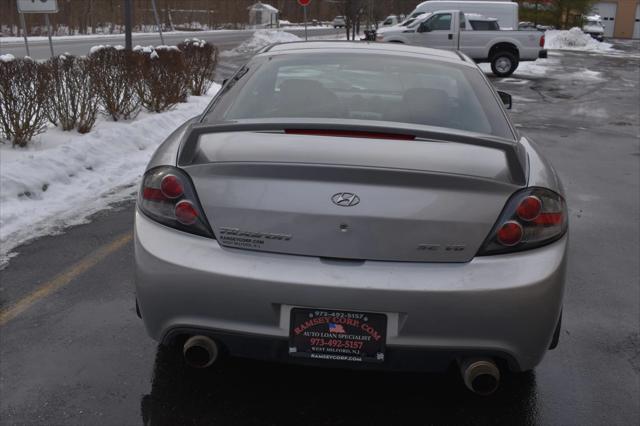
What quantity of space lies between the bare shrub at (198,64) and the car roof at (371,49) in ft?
30.5

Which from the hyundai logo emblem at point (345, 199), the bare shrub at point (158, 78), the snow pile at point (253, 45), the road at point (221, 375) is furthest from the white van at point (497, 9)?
the hyundai logo emblem at point (345, 199)

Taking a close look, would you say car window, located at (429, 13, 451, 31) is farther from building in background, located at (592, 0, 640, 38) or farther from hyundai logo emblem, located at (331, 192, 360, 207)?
building in background, located at (592, 0, 640, 38)

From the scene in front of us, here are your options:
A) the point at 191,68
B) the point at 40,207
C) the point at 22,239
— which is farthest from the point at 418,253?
the point at 191,68

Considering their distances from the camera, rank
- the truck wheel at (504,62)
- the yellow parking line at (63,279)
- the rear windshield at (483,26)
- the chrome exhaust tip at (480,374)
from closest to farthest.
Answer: the chrome exhaust tip at (480,374)
the yellow parking line at (63,279)
the truck wheel at (504,62)
the rear windshield at (483,26)

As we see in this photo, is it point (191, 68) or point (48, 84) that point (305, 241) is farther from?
point (191, 68)

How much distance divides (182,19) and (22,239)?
250ft

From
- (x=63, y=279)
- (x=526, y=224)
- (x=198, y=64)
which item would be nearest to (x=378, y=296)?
(x=526, y=224)

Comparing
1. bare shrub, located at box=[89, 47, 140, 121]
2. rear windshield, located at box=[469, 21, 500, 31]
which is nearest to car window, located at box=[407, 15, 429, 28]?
rear windshield, located at box=[469, 21, 500, 31]

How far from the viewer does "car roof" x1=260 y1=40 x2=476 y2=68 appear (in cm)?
382

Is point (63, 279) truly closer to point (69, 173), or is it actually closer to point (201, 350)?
point (201, 350)

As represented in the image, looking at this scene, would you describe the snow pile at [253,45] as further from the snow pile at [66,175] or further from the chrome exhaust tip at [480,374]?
the chrome exhaust tip at [480,374]

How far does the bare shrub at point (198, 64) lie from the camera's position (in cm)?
1316

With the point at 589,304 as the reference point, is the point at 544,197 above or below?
above

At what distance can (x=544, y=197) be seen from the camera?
2.60m
